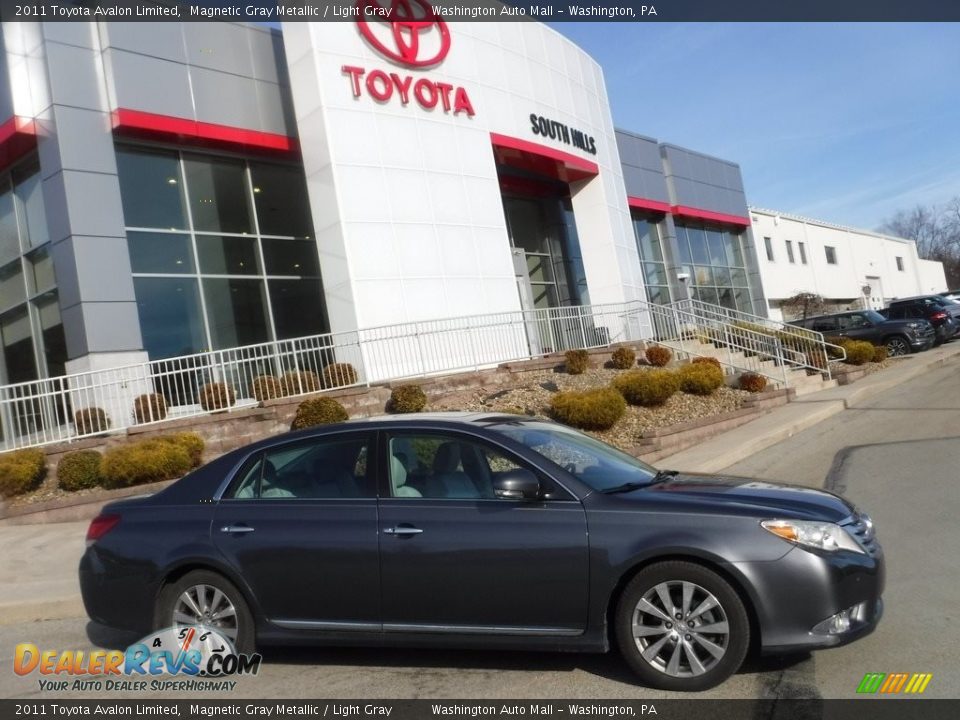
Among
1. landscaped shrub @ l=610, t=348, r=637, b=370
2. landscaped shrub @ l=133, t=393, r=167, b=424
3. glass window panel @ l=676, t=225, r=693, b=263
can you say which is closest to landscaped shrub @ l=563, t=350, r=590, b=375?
landscaped shrub @ l=610, t=348, r=637, b=370

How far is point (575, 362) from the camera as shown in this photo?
58.1 ft

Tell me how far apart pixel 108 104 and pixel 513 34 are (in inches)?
430

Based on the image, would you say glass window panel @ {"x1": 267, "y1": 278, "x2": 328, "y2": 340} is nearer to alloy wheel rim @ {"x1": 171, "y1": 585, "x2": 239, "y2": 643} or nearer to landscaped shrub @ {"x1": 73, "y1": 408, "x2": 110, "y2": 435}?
landscaped shrub @ {"x1": 73, "y1": 408, "x2": 110, "y2": 435}

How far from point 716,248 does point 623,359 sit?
68.1ft

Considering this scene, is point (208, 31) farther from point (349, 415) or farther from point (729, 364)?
point (729, 364)

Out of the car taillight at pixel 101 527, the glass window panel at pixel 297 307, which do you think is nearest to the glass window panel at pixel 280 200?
the glass window panel at pixel 297 307

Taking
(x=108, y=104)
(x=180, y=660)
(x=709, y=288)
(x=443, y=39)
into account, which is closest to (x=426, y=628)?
(x=180, y=660)

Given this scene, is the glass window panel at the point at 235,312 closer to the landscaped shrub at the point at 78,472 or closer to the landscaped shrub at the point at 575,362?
the landscaped shrub at the point at 78,472

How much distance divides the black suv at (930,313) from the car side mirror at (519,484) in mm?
26818

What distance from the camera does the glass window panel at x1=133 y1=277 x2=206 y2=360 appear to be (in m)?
17.6

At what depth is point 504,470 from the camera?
16.4 feet

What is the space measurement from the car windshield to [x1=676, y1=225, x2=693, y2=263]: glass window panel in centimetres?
2951
